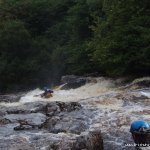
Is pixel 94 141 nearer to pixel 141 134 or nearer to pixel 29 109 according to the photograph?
pixel 141 134

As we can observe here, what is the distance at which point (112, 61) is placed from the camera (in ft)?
66.9

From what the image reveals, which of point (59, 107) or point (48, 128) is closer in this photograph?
point (48, 128)

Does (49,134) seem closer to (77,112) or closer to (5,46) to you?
(77,112)

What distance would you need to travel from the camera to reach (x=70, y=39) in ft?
95.8

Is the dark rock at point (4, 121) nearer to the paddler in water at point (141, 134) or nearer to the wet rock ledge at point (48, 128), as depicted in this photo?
the wet rock ledge at point (48, 128)

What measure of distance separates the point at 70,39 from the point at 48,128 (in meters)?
16.9

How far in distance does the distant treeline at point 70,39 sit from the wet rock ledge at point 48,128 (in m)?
6.00

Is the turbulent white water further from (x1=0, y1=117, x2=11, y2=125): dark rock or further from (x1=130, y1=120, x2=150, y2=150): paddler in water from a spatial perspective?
(x1=0, y1=117, x2=11, y2=125): dark rock

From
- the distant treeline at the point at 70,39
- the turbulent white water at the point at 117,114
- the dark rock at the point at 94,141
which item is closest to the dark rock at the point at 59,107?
the turbulent white water at the point at 117,114

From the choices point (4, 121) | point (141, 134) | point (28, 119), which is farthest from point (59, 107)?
point (141, 134)

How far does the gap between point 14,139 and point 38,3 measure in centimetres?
2194

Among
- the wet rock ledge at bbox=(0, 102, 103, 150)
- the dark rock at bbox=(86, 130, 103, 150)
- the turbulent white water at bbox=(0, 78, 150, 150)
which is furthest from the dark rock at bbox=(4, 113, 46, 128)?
the dark rock at bbox=(86, 130, 103, 150)

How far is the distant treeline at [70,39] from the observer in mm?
20328

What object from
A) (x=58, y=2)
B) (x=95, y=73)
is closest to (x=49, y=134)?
(x=95, y=73)
